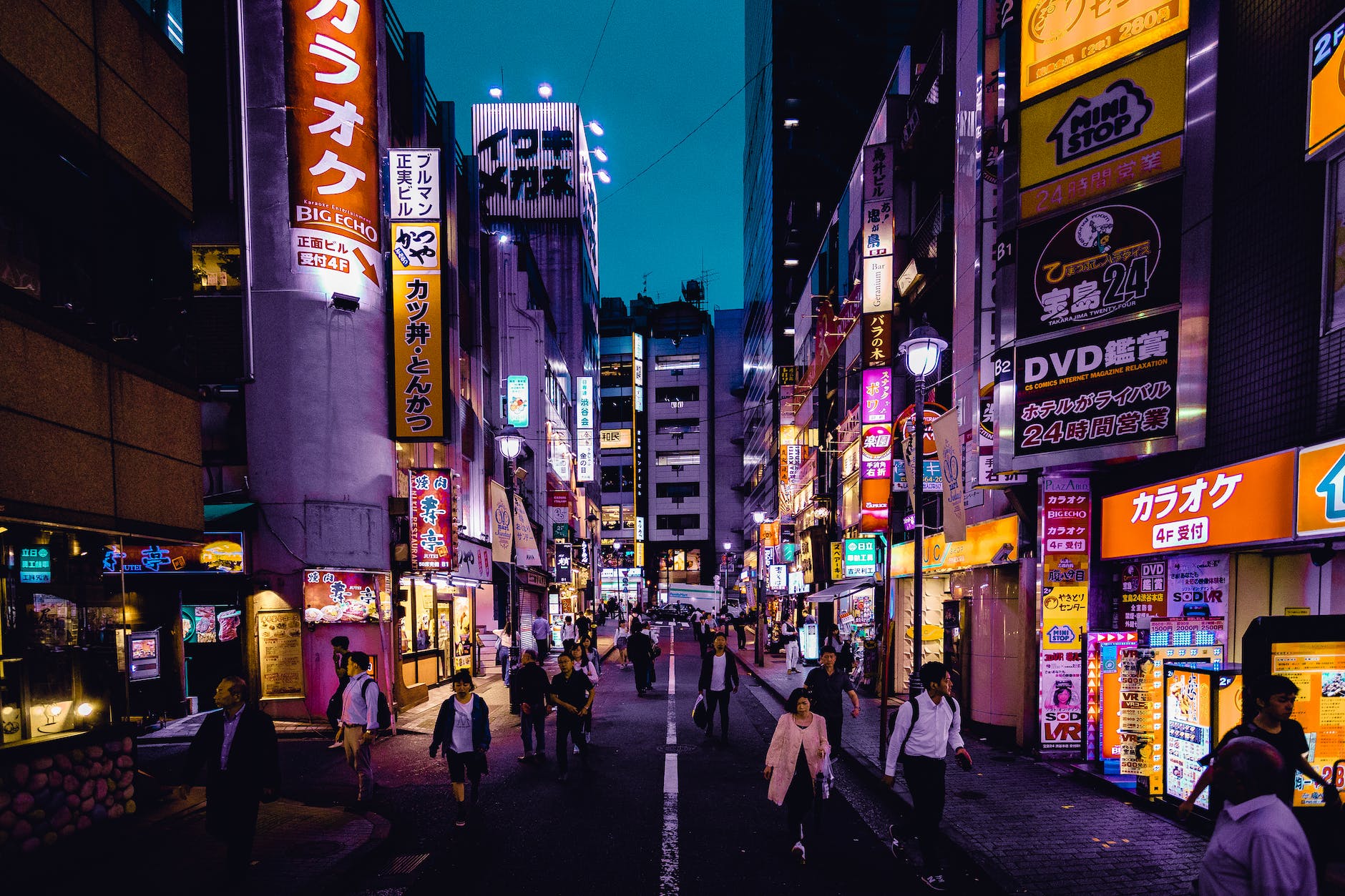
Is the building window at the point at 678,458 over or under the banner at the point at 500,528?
over

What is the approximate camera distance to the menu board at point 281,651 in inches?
602

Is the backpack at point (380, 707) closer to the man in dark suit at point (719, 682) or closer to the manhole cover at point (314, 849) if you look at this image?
the manhole cover at point (314, 849)

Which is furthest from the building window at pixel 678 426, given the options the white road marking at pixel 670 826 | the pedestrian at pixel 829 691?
the pedestrian at pixel 829 691

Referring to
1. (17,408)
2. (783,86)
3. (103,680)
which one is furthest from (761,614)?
(783,86)

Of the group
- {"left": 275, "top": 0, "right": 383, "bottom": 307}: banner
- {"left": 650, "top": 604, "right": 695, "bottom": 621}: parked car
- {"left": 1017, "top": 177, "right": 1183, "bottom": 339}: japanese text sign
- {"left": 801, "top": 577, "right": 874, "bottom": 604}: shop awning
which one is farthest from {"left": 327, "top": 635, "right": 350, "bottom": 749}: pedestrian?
{"left": 650, "top": 604, "right": 695, "bottom": 621}: parked car

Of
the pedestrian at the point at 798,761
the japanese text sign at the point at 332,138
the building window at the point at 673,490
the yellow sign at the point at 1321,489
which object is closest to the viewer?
the yellow sign at the point at 1321,489

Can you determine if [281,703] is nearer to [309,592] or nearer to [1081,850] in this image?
[309,592]

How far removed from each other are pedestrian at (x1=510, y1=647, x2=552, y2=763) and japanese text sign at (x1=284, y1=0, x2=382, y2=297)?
9943 millimetres

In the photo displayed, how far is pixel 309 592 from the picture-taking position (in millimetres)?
15297

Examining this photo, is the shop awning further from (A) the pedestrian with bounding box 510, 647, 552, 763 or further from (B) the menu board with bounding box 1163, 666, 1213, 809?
(B) the menu board with bounding box 1163, 666, 1213, 809

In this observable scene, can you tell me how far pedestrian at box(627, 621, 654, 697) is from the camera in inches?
750

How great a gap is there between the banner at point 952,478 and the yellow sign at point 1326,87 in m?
6.64

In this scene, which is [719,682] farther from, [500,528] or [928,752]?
[500,528]

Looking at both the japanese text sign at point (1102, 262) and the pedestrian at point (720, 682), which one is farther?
the pedestrian at point (720, 682)
